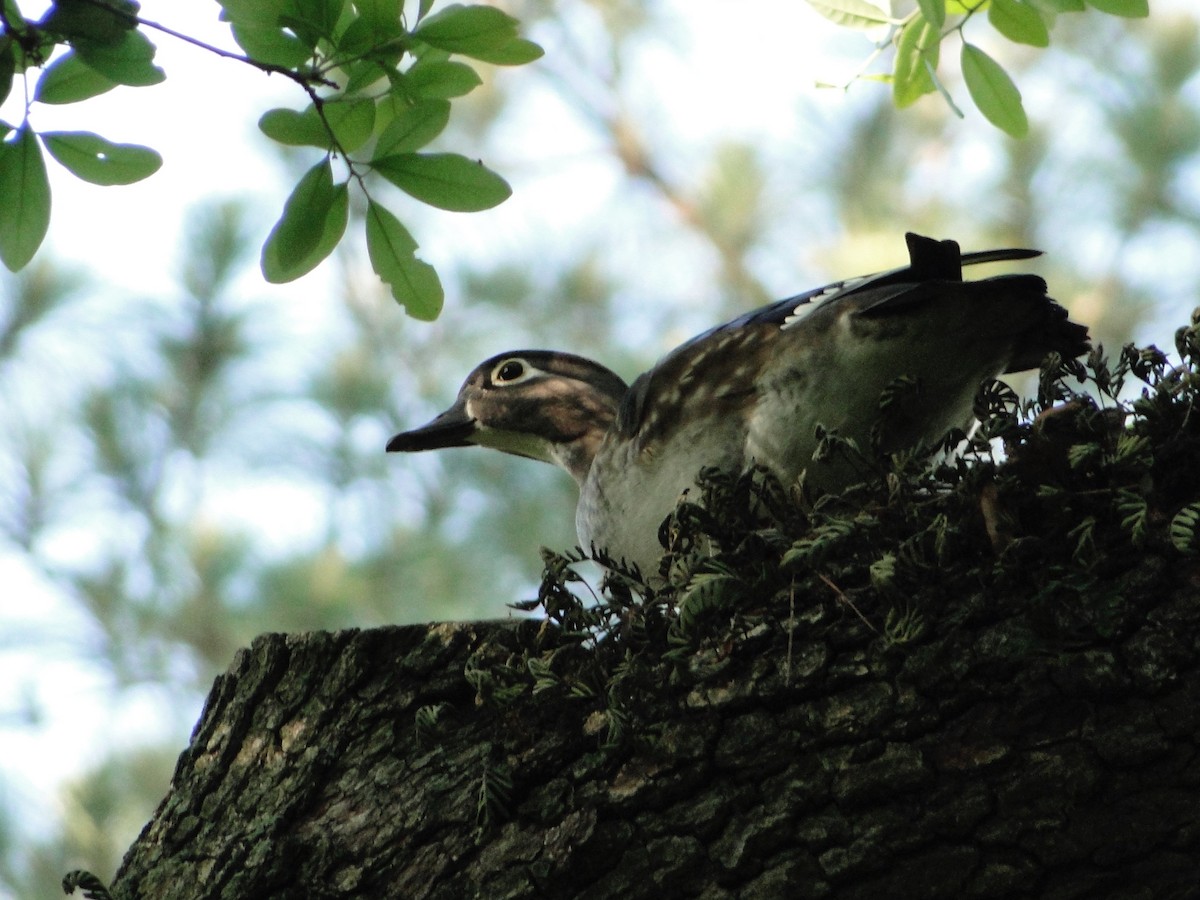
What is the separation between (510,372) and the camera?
3066mm

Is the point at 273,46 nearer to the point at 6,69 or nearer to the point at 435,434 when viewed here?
the point at 6,69

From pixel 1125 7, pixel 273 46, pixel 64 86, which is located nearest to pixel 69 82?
pixel 64 86

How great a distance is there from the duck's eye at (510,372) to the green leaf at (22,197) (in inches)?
52.5

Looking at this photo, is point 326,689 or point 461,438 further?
point 461,438

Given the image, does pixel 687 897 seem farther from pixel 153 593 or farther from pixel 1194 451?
pixel 153 593

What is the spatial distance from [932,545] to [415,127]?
2.98 ft

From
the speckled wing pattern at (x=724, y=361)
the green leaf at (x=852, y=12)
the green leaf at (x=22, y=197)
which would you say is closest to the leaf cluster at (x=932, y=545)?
the speckled wing pattern at (x=724, y=361)

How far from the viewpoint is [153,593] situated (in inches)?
257

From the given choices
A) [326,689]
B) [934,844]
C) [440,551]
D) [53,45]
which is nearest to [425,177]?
[53,45]

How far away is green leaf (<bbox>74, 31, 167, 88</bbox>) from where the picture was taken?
1.74 meters

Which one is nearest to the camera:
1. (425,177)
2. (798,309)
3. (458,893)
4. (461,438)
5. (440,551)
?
(458,893)

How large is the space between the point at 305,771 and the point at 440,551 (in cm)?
458

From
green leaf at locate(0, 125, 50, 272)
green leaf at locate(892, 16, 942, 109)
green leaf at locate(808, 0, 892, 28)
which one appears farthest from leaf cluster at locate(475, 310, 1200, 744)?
green leaf at locate(0, 125, 50, 272)

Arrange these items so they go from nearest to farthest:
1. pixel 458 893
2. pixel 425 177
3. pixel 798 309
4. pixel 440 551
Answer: pixel 458 893 → pixel 425 177 → pixel 798 309 → pixel 440 551
